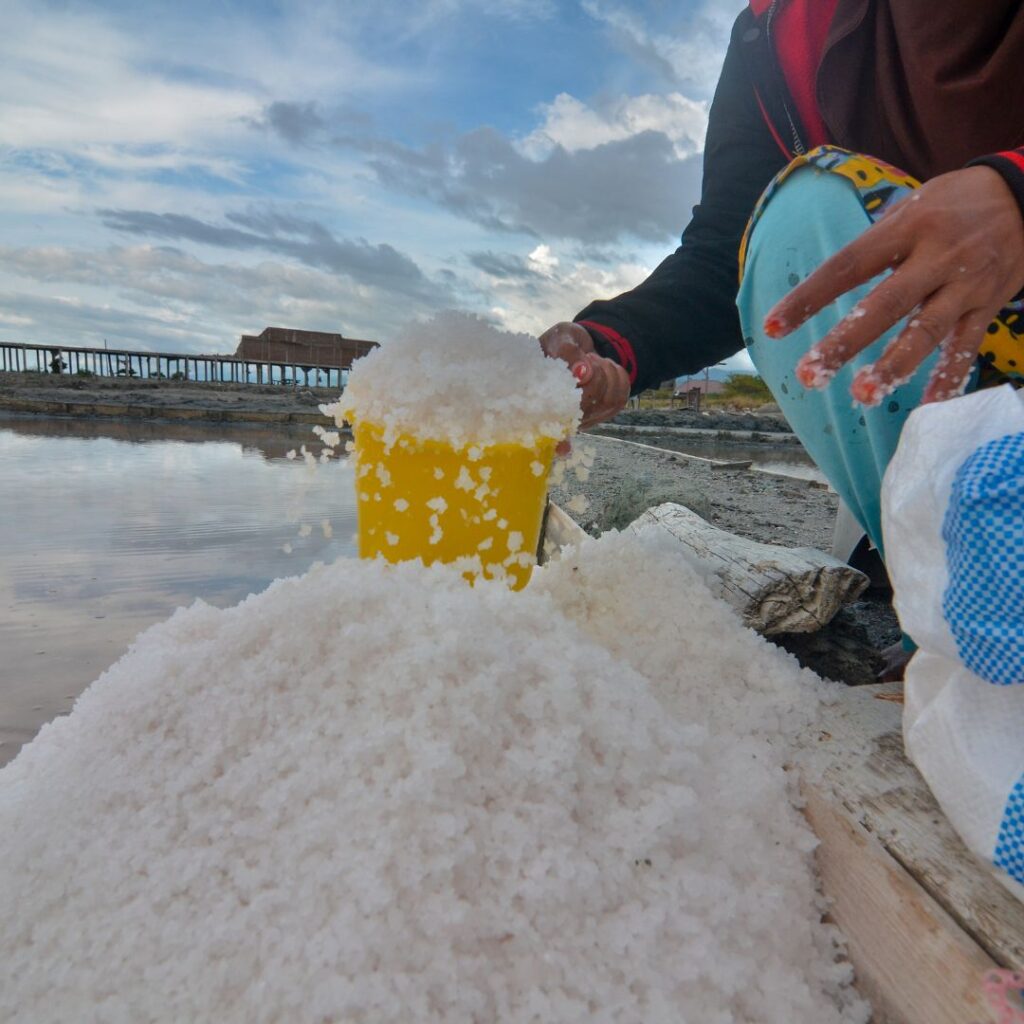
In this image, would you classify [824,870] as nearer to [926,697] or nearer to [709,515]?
[926,697]

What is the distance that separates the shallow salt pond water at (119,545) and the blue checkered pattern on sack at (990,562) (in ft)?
3.37

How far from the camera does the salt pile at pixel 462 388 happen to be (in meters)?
1.08

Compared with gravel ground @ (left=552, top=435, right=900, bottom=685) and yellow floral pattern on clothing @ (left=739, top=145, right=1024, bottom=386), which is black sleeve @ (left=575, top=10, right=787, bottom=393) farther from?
yellow floral pattern on clothing @ (left=739, top=145, right=1024, bottom=386)

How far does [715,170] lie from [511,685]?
4.94ft

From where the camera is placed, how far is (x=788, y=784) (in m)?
0.88

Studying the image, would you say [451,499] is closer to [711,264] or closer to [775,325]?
[775,325]

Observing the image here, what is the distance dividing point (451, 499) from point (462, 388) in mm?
186

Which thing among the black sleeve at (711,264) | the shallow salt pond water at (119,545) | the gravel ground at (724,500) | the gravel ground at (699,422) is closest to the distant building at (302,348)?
the gravel ground at (699,422)

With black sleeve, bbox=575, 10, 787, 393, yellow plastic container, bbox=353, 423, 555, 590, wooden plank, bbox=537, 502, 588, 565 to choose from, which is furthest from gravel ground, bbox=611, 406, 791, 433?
yellow plastic container, bbox=353, 423, 555, 590

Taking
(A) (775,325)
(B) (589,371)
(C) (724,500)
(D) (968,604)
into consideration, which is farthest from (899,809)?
(C) (724,500)

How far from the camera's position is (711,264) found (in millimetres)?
1747

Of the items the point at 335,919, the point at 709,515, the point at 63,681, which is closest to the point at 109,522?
the point at 63,681

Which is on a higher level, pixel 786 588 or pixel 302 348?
pixel 302 348

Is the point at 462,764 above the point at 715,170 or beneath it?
beneath
